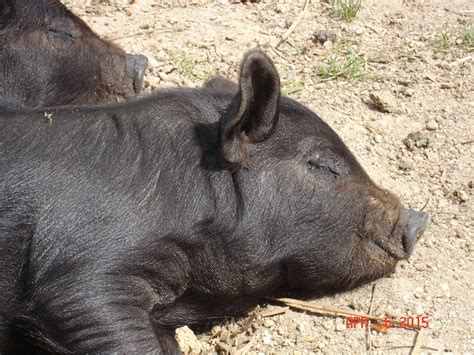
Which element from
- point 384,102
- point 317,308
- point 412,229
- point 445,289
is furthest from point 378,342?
point 384,102

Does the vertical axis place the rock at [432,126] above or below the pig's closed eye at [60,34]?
below

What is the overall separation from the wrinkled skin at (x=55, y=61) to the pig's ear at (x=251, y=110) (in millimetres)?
2076

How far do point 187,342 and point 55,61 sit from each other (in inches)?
101

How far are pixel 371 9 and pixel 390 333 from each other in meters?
3.78

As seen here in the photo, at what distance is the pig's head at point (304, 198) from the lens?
4.42 m

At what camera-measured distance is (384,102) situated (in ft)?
21.1

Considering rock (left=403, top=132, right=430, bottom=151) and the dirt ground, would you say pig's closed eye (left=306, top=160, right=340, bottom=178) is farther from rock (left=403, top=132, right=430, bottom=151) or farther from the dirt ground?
rock (left=403, top=132, right=430, bottom=151)

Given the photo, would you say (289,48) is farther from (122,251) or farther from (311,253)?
(122,251)

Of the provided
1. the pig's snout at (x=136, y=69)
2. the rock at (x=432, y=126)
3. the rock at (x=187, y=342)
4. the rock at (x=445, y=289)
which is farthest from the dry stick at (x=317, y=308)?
the pig's snout at (x=136, y=69)

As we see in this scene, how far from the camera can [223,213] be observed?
176 inches

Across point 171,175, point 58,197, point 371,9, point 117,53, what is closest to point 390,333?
point 171,175

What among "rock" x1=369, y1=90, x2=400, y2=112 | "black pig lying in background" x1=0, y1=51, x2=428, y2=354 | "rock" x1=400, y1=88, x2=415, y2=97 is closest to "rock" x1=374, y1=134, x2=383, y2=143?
"rock" x1=369, y1=90, x2=400, y2=112

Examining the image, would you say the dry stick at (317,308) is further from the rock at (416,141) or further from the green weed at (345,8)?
the green weed at (345,8)
